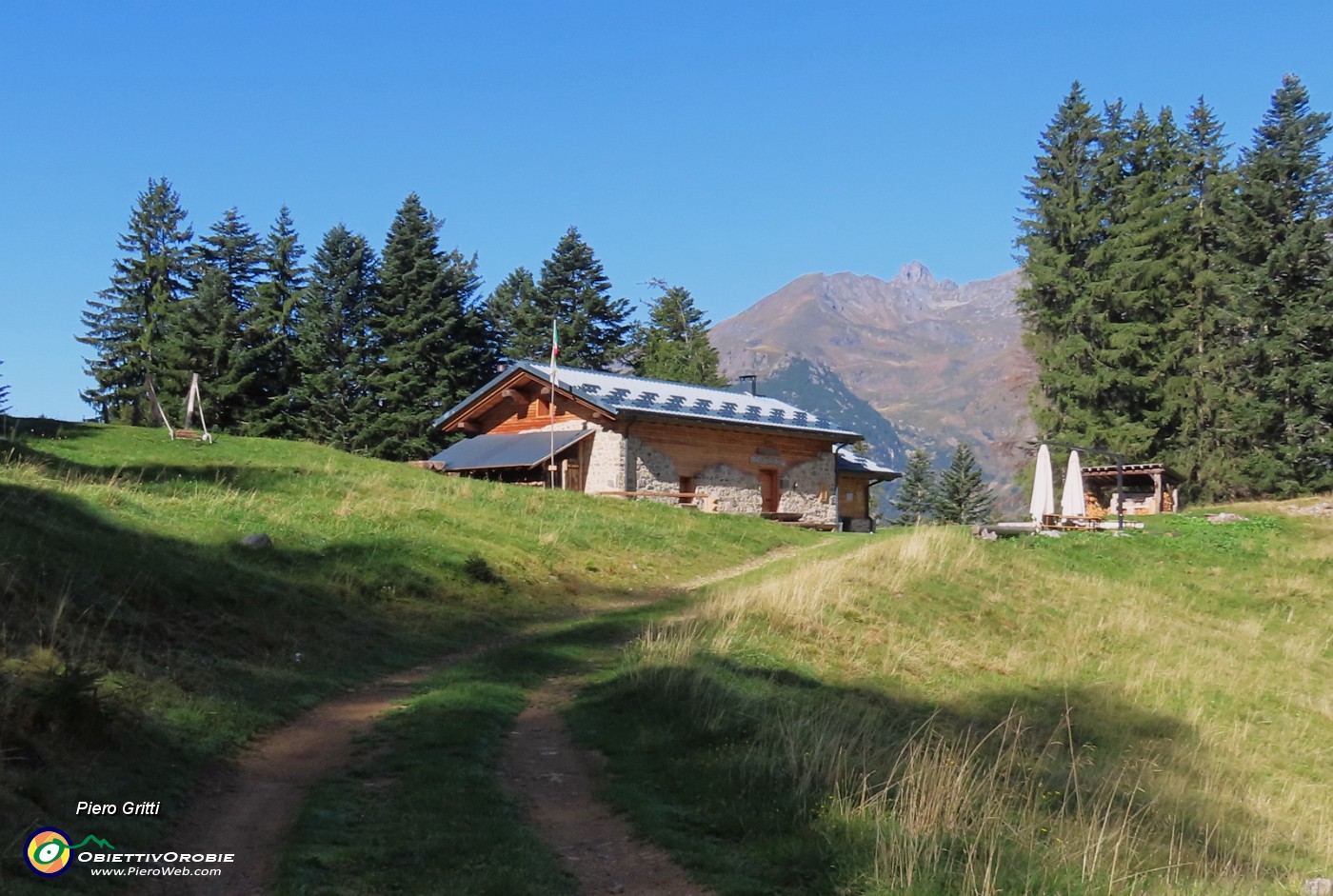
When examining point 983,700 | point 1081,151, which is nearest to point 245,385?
point 1081,151

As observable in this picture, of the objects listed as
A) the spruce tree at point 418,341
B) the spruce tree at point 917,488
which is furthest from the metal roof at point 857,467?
the spruce tree at point 917,488

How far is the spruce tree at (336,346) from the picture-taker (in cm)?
5606

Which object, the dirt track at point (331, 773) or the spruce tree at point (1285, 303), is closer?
the dirt track at point (331, 773)

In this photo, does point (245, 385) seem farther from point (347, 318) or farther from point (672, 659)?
point (672, 659)

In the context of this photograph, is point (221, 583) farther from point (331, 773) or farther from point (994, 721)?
point (994, 721)

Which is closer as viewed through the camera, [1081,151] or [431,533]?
[431,533]

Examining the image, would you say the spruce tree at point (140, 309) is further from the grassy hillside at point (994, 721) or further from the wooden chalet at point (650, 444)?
the grassy hillside at point (994, 721)

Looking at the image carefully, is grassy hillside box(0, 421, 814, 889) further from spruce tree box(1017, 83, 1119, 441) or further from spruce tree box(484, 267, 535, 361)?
spruce tree box(484, 267, 535, 361)

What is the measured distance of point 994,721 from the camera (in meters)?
13.6

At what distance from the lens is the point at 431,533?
19.7m

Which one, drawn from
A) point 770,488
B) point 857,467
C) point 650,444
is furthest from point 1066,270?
point 650,444

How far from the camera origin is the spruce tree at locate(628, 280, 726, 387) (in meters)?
67.7

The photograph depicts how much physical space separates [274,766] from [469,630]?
6.81 meters

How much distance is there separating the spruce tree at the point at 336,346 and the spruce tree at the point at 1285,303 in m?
Answer: 41.7
